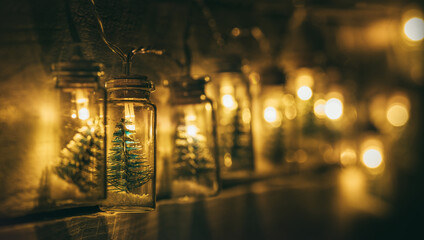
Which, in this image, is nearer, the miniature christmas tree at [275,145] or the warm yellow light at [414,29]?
the miniature christmas tree at [275,145]

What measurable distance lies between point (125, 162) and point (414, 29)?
6.29ft

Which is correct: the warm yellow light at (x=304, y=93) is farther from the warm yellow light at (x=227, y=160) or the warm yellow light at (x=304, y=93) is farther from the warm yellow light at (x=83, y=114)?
the warm yellow light at (x=83, y=114)

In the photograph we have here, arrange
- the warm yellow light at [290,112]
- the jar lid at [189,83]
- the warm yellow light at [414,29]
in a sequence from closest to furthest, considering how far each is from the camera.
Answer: the jar lid at [189,83] < the warm yellow light at [290,112] < the warm yellow light at [414,29]

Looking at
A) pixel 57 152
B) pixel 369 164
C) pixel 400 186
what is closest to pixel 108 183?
pixel 57 152

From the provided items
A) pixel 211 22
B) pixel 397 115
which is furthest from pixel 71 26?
pixel 397 115

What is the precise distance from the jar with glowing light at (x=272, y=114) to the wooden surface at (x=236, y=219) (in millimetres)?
164

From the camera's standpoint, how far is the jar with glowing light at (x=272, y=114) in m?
1.26

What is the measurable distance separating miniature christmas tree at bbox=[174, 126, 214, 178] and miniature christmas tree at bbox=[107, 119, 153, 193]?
0.64 ft

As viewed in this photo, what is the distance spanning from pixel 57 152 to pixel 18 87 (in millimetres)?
191

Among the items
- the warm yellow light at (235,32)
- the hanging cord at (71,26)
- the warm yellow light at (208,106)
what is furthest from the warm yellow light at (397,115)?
the hanging cord at (71,26)

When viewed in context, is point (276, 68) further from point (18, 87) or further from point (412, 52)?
point (412, 52)

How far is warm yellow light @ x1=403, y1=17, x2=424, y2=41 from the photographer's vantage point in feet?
6.30

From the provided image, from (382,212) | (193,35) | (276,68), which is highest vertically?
(193,35)

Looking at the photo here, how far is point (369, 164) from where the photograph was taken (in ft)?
5.89
